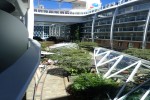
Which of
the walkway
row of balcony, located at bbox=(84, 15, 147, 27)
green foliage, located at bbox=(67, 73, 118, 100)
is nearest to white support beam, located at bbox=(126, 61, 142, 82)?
green foliage, located at bbox=(67, 73, 118, 100)

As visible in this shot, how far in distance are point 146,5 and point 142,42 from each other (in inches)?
239

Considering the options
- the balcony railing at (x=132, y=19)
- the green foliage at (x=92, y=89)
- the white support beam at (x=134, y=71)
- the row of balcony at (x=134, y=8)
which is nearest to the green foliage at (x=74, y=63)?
the green foliage at (x=92, y=89)

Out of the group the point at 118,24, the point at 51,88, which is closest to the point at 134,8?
the point at 118,24

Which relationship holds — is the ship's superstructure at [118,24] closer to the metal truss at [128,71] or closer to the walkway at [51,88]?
the walkway at [51,88]

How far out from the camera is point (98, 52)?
24281mm

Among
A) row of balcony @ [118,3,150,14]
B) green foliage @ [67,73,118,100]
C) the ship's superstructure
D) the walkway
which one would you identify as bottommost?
the walkway

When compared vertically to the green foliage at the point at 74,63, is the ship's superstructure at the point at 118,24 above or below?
above

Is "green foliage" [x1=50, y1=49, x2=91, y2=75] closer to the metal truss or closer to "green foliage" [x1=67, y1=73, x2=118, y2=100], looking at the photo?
the metal truss

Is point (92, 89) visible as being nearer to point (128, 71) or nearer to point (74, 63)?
point (128, 71)

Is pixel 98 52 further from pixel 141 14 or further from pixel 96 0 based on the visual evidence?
pixel 96 0

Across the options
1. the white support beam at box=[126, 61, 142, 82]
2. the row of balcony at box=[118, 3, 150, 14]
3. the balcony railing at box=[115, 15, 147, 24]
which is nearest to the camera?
the white support beam at box=[126, 61, 142, 82]

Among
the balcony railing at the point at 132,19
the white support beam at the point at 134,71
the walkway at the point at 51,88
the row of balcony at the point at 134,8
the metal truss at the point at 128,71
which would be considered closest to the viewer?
the metal truss at the point at 128,71

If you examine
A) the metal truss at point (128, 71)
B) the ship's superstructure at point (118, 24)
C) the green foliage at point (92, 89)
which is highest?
the ship's superstructure at point (118, 24)

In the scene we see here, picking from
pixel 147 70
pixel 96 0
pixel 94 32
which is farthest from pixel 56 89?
pixel 96 0
